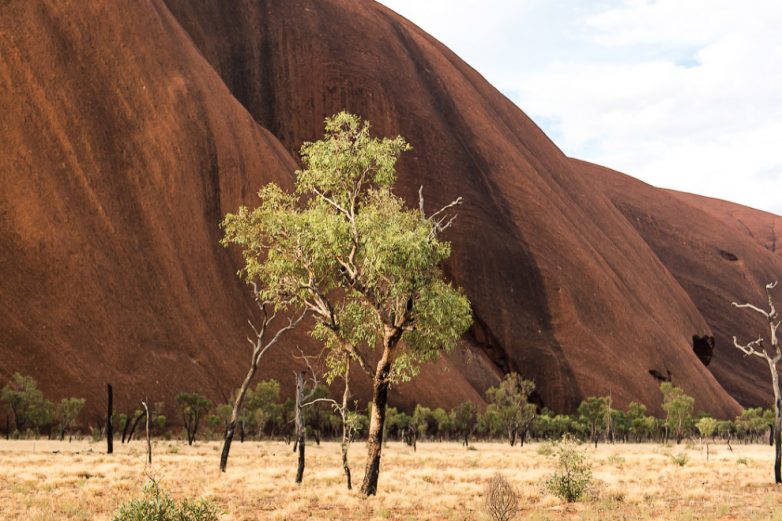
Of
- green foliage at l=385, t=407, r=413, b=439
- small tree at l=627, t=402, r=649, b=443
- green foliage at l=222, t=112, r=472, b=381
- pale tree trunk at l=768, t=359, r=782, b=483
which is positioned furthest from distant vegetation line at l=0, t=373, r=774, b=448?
pale tree trunk at l=768, t=359, r=782, b=483

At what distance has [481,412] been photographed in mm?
75938

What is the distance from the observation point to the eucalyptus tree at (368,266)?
66.7 feet

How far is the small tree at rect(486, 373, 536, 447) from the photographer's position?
7256 centimetres

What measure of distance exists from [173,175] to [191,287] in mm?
11191

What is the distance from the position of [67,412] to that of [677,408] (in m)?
56.9

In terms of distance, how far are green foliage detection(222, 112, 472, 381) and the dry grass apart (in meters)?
3.69

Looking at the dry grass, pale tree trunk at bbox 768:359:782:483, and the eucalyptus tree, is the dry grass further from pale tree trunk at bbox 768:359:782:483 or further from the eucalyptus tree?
the eucalyptus tree

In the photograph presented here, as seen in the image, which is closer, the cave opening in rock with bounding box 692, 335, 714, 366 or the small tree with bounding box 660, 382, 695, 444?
the small tree with bounding box 660, 382, 695, 444

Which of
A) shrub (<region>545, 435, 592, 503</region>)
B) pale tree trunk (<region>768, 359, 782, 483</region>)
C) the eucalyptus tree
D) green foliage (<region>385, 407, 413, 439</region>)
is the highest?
the eucalyptus tree

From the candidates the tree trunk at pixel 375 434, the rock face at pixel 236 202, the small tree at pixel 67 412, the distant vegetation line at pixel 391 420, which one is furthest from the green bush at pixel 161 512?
the rock face at pixel 236 202

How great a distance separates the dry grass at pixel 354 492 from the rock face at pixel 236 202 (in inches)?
931

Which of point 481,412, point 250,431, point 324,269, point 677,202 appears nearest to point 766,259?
point 677,202

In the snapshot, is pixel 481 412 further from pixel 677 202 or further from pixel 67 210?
pixel 677 202

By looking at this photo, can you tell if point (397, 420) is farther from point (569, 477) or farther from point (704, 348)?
point (704, 348)
